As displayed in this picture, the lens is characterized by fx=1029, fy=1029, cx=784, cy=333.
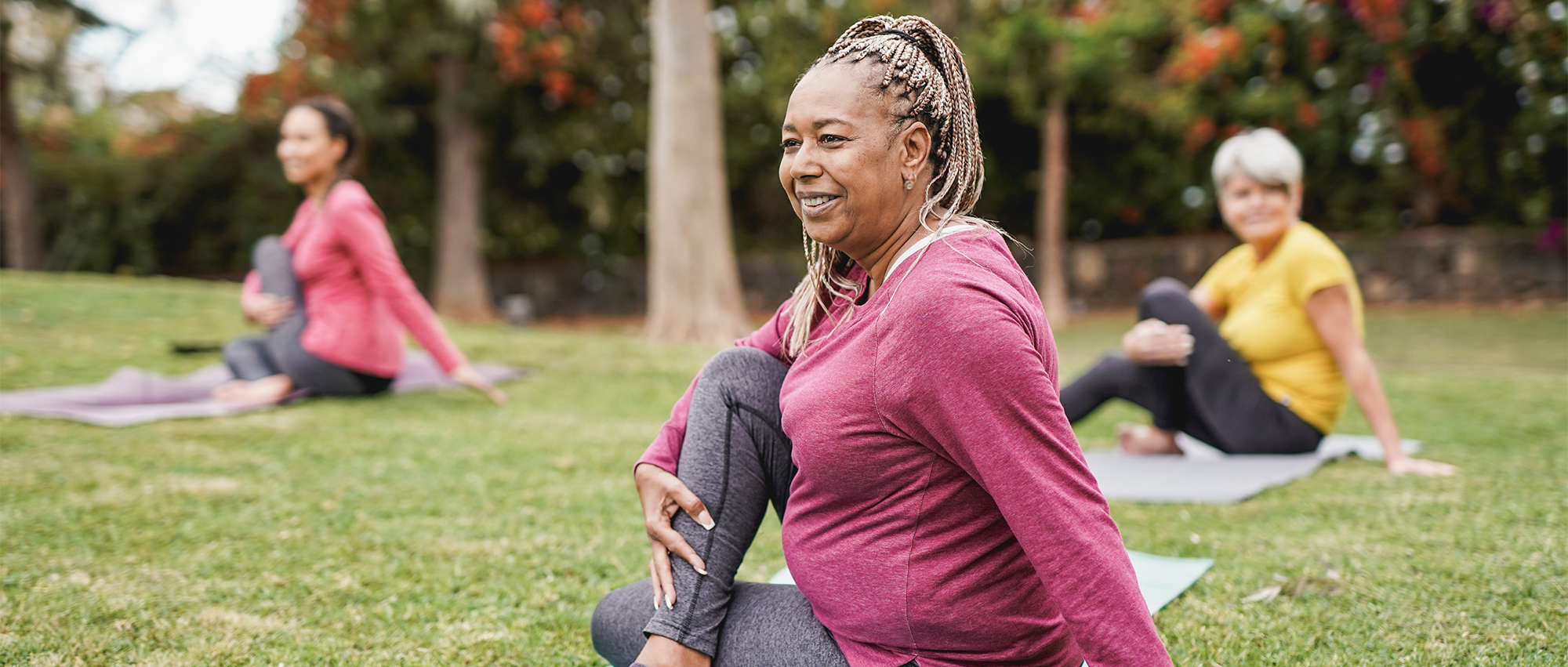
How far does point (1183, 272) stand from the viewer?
15.9 meters

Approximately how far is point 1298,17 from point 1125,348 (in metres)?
10.9

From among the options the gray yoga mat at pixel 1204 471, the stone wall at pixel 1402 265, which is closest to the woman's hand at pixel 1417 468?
the gray yoga mat at pixel 1204 471

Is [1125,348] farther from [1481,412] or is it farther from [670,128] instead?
[670,128]

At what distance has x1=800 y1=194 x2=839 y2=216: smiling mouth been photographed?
61.3 inches

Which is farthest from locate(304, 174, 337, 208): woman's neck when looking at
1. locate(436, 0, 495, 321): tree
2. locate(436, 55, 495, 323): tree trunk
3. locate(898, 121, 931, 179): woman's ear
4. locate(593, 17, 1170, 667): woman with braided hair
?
locate(436, 55, 495, 323): tree trunk

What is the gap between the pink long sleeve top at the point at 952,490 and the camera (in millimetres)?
1311

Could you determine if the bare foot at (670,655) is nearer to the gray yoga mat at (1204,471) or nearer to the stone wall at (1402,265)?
the gray yoga mat at (1204,471)

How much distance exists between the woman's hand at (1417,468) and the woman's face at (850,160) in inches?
128

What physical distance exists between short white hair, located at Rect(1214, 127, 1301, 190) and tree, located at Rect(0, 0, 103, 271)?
1525 cm

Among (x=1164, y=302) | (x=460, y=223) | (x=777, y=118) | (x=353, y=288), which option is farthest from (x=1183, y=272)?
(x=353, y=288)

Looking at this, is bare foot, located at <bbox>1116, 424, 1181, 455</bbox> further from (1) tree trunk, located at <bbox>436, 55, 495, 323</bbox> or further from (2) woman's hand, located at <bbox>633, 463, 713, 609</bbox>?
(1) tree trunk, located at <bbox>436, 55, 495, 323</bbox>

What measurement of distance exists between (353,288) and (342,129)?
2.64ft

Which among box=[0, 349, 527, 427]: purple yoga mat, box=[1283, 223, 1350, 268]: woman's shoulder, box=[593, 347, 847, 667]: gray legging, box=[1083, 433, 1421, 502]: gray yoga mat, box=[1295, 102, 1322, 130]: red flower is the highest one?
box=[1295, 102, 1322, 130]: red flower

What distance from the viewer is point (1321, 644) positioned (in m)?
2.27
